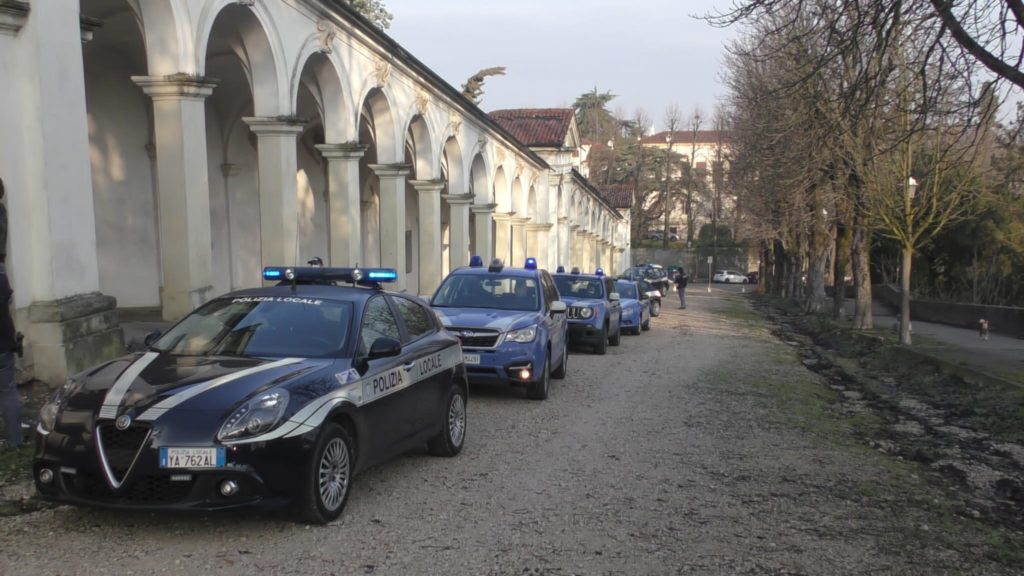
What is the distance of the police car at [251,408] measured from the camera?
4707 millimetres

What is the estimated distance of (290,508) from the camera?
508 centimetres

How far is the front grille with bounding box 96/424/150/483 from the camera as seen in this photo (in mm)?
4695

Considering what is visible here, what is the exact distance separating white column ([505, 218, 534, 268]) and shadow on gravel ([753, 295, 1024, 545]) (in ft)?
61.5

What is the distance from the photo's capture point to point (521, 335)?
34.1ft

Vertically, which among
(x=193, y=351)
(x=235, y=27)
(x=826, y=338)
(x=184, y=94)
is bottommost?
(x=826, y=338)

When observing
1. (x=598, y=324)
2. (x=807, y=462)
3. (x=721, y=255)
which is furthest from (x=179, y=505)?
(x=721, y=255)

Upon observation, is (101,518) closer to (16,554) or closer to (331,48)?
(16,554)

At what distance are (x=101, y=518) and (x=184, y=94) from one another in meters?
7.97

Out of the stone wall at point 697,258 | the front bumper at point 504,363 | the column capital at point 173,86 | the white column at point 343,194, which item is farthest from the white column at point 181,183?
the stone wall at point 697,258

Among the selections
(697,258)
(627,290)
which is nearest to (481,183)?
(627,290)

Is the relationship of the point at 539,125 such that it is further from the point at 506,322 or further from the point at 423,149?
the point at 506,322

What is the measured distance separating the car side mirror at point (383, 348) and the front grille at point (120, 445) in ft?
5.51

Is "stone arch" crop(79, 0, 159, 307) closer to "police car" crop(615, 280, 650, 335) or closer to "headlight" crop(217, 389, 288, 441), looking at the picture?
"police car" crop(615, 280, 650, 335)

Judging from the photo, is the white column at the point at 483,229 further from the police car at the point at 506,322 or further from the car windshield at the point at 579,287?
the police car at the point at 506,322
